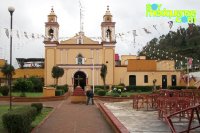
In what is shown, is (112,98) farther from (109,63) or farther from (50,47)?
(50,47)

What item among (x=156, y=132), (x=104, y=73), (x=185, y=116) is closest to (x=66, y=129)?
(x=156, y=132)

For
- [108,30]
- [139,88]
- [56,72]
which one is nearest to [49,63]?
[56,72]

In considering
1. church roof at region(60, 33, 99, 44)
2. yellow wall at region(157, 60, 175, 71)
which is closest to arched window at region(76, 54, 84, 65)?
church roof at region(60, 33, 99, 44)

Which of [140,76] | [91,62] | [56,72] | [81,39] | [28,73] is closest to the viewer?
[56,72]

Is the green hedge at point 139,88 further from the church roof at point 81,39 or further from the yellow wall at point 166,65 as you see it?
the church roof at point 81,39

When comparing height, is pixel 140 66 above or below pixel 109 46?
below

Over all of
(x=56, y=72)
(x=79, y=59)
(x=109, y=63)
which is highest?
(x=79, y=59)

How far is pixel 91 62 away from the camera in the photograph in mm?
55312

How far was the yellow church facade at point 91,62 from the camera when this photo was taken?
179 feet

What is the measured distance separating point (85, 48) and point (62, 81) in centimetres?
561

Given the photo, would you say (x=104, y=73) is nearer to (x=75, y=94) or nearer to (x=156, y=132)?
(x=75, y=94)

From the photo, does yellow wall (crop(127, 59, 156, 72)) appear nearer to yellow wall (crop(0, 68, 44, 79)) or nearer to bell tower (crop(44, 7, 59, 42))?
bell tower (crop(44, 7, 59, 42))

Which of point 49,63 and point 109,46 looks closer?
point 109,46

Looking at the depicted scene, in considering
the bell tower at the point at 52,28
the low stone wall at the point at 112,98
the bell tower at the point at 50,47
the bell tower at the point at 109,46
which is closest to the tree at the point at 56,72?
the bell tower at the point at 50,47
